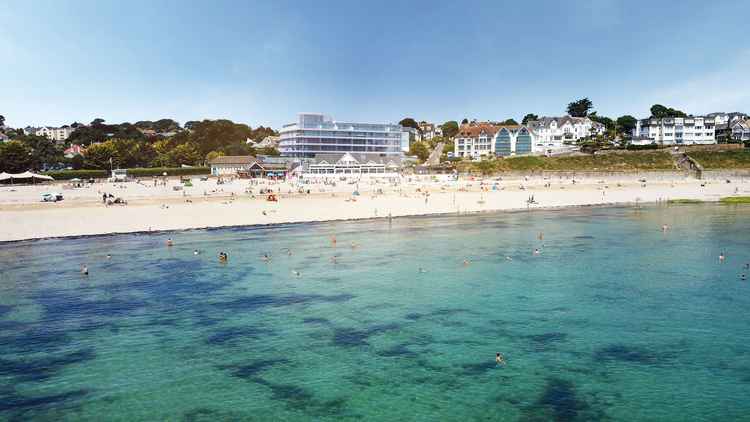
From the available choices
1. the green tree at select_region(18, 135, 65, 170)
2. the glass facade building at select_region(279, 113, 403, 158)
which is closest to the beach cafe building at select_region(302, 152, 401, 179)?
the glass facade building at select_region(279, 113, 403, 158)

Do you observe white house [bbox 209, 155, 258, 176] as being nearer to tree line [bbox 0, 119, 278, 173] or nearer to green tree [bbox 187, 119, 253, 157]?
tree line [bbox 0, 119, 278, 173]

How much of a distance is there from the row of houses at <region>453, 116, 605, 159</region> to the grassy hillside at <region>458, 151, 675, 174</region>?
15.6 meters

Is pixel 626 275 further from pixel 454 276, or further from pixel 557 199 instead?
pixel 557 199

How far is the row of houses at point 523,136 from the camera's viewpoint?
473ft

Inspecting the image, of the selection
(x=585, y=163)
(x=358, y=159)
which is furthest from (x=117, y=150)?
(x=585, y=163)

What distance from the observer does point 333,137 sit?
151 meters

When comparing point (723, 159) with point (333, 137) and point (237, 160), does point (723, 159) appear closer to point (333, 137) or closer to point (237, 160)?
point (333, 137)

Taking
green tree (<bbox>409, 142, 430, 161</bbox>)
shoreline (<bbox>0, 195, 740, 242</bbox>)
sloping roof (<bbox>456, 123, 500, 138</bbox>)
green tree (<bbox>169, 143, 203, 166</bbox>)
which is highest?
sloping roof (<bbox>456, 123, 500, 138</bbox>)

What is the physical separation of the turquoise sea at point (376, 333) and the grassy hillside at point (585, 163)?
272 ft

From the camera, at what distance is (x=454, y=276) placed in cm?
2977

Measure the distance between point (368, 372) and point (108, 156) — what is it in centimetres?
11812

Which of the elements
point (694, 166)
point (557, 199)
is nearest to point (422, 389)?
point (557, 199)

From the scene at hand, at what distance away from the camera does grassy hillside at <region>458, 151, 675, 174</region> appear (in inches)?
4606

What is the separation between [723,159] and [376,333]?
399 ft
